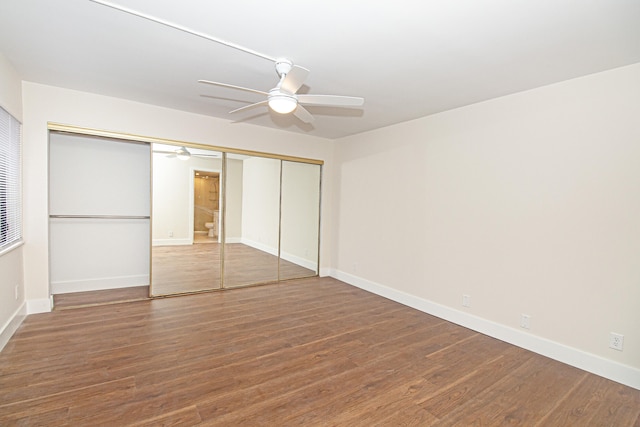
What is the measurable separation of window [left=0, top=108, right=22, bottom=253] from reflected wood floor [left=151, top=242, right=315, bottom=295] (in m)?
1.39

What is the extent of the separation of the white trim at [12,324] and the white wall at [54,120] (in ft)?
0.63

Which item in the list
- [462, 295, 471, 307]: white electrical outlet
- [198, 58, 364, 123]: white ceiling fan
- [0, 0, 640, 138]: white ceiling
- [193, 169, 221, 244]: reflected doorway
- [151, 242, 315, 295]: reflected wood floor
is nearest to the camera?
[0, 0, 640, 138]: white ceiling

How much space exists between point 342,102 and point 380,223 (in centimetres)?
255

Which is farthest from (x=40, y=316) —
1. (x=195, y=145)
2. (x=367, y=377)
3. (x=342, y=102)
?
(x=342, y=102)

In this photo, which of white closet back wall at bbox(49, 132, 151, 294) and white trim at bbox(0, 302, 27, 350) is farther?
white closet back wall at bbox(49, 132, 151, 294)

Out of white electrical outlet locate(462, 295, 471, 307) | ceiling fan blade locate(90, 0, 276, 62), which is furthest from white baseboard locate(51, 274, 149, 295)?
white electrical outlet locate(462, 295, 471, 307)

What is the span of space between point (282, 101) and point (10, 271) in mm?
3100

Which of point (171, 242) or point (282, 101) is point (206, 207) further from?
point (282, 101)

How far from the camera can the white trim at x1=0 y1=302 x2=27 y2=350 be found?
273 cm

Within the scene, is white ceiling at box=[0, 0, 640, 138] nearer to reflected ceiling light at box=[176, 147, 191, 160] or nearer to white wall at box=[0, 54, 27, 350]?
white wall at box=[0, 54, 27, 350]

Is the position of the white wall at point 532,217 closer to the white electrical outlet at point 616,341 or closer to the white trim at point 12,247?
the white electrical outlet at point 616,341

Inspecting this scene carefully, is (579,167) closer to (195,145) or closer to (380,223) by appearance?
(380,223)

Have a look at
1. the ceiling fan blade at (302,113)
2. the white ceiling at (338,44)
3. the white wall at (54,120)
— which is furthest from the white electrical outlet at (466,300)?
the white wall at (54,120)

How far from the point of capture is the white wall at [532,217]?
100.0 inches
